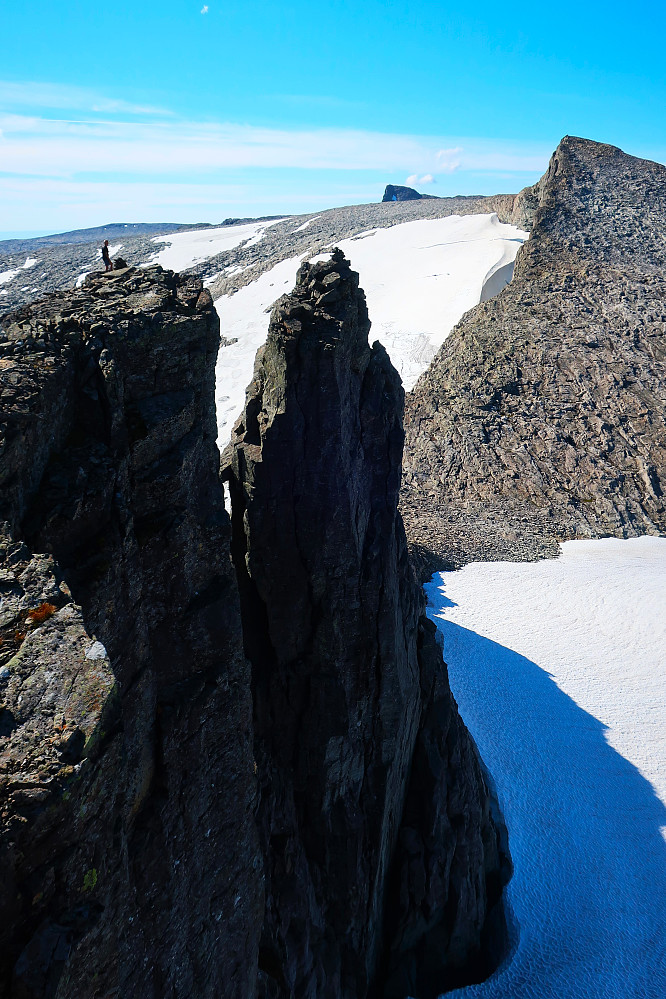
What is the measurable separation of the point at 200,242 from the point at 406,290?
56.6 metres

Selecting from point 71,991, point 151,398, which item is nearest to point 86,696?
point 71,991

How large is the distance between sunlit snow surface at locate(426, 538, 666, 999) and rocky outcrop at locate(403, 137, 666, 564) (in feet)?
17.3

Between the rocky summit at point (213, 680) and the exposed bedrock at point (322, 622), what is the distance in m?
0.06

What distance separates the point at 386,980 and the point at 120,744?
48.0 ft

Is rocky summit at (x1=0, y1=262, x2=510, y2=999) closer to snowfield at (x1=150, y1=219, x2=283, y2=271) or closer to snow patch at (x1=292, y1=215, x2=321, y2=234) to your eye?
snowfield at (x1=150, y1=219, x2=283, y2=271)

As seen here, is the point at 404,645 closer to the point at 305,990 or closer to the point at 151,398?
the point at 305,990

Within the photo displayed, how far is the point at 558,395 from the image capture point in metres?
59.1

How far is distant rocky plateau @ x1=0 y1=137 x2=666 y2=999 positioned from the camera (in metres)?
6.82

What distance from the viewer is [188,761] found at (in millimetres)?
10055

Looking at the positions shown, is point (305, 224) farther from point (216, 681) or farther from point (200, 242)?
point (216, 681)

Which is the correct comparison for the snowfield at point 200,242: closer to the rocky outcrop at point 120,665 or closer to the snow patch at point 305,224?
the snow patch at point 305,224

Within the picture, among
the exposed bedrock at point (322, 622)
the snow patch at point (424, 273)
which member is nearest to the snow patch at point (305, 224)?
the snow patch at point (424, 273)

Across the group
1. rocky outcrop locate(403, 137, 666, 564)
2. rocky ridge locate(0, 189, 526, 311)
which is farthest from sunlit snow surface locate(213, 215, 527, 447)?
rocky outcrop locate(403, 137, 666, 564)

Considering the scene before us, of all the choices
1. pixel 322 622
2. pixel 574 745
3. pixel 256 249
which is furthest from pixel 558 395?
pixel 256 249
